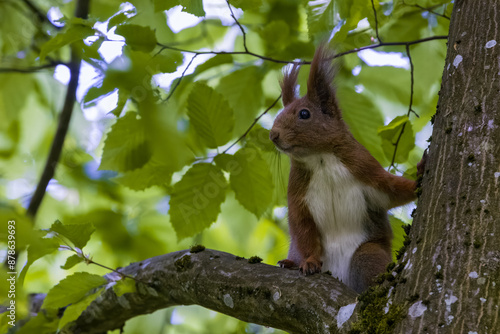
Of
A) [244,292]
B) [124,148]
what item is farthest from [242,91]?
[244,292]

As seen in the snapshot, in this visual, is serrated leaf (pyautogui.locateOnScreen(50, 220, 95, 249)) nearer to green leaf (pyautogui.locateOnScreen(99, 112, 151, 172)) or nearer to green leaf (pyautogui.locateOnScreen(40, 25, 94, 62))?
green leaf (pyautogui.locateOnScreen(99, 112, 151, 172))

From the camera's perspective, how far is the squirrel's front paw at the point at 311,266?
2393mm

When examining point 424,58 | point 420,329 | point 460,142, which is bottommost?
point 420,329

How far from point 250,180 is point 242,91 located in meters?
0.76

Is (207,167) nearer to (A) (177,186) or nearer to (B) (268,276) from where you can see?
(A) (177,186)

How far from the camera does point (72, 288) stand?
256 cm

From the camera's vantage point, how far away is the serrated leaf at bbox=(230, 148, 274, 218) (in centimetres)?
311

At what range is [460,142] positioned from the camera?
78.9 inches

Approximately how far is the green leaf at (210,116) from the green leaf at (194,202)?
22cm

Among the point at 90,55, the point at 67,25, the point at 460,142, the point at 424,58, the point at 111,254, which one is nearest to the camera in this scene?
the point at 460,142

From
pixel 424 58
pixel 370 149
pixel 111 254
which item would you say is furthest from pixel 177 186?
pixel 424 58

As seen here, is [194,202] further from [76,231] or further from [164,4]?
[164,4]

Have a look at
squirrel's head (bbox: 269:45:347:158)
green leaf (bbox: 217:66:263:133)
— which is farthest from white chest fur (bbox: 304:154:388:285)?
green leaf (bbox: 217:66:263:133)

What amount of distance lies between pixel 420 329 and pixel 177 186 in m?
1.66
